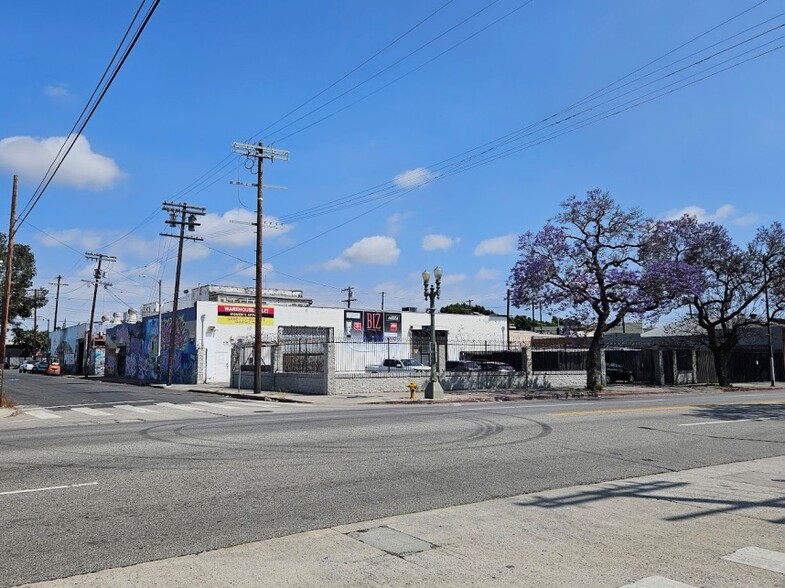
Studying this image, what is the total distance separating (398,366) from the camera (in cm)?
3394

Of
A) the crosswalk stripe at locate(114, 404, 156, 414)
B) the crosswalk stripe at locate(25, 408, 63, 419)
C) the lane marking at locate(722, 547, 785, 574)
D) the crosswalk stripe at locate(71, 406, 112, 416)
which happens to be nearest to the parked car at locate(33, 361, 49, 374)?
the crosswalk stripe at locate(114, 404, 156, 414)

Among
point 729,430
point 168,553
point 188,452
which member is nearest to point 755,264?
point 729,430

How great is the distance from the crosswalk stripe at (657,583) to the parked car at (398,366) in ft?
89.9

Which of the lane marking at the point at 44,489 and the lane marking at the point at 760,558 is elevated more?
the lane marking at the point at 44,489

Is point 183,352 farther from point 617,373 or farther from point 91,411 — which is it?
point 617,373

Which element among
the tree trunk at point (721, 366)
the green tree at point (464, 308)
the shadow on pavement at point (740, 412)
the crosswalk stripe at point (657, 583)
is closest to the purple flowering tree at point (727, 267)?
the tree trunk at point (721, 366)

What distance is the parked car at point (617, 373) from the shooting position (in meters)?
43.2

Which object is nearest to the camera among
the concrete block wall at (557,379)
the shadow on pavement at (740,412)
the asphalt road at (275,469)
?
the asphalt road at (275,469)

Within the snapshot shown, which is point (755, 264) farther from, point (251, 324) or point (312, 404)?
point (251, 324)


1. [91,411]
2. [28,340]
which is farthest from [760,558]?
[28,340]

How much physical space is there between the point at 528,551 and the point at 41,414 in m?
20.0

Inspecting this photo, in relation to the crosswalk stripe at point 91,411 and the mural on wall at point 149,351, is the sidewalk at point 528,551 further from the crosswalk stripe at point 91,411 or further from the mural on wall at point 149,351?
the mural on wall at point 149,351

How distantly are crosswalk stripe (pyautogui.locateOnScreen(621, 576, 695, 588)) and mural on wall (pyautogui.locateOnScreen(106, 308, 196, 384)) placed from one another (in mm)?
44351

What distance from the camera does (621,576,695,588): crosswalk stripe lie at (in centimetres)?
487
